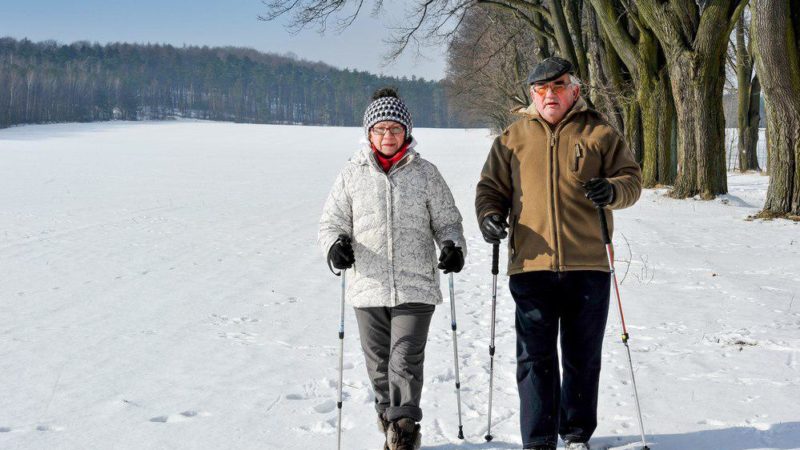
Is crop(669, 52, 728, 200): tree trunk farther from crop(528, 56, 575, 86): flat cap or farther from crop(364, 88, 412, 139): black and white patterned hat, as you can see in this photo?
crop(364, 88, 412, 139): black and white patterned hat

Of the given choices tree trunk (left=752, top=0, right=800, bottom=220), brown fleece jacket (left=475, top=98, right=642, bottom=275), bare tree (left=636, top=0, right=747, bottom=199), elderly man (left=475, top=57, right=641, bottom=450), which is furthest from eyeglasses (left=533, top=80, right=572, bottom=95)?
bare tree (left=636, top=0, right=747, bottom=199)

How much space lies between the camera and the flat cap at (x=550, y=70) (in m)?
3.27

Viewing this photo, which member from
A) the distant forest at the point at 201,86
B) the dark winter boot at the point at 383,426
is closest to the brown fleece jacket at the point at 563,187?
the dark winter boot at the point at 383,426

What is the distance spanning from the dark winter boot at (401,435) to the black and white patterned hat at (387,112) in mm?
1469

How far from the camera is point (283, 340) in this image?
5699 millimetres

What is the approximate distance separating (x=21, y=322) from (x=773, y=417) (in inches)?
237

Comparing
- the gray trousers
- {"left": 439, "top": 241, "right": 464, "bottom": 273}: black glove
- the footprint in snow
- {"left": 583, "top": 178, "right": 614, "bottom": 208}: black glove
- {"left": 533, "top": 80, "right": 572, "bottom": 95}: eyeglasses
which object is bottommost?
the footprint in snow

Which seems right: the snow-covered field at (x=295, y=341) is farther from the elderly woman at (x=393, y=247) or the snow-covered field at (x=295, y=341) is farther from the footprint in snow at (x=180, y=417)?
the elderly woman at (x=393, y=247)

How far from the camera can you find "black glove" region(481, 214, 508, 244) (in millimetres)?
3303

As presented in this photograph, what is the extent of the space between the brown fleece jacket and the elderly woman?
0.30 meters

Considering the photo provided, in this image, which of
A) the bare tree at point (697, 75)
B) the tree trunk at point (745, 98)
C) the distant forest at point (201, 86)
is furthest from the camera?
the distant forest at point (201, 86)

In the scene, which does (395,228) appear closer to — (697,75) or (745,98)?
(697,75)

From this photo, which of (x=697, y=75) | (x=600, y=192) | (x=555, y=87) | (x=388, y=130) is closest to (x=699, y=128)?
(x=697, y=75)

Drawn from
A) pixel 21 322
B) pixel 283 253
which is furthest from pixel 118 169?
pixel 21 322
